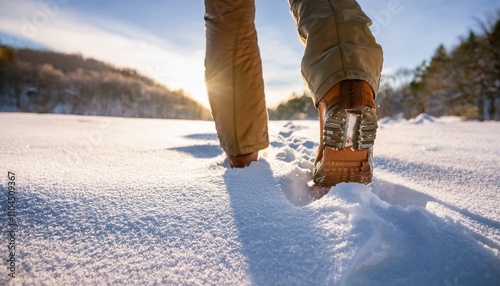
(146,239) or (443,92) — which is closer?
(146,239)

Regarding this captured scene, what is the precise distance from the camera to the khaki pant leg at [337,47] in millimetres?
609

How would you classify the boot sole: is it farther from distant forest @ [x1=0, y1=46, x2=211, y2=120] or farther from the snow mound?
distant forest @ [x1=0, y1=46, x2=211, y2=120]

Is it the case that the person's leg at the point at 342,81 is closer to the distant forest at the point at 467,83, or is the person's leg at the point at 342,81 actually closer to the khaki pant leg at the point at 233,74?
the khaki pant leg at the point at 233,74

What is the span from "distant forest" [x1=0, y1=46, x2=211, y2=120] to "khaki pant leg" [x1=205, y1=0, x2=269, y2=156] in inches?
487

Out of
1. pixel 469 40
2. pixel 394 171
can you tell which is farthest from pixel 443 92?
pixel 394 171

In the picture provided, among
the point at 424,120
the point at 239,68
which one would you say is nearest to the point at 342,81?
the point at 239,68

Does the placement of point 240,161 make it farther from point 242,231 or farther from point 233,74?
point 242,231

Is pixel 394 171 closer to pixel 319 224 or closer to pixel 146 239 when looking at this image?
pixel 319 224

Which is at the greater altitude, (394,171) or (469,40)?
(469,40)

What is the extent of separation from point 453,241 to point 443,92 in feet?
64.6

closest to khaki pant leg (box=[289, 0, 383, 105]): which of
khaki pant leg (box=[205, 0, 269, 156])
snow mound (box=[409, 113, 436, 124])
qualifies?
khaki pant leg (box=[205, 0, 269, 156])

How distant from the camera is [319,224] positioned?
1.32 feet

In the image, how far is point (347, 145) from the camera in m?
0.60

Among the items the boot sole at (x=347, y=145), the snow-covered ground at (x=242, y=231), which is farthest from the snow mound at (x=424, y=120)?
the boot sole at (x=347, y=145)
